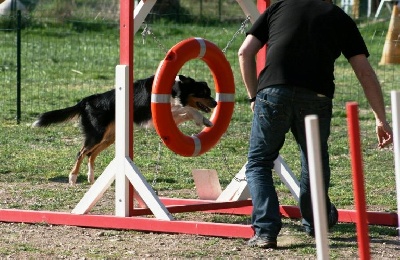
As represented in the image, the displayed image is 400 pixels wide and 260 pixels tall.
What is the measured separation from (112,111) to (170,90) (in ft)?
6.46

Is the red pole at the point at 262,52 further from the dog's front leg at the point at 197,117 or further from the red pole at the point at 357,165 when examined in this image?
the red pole at the point at 357,165

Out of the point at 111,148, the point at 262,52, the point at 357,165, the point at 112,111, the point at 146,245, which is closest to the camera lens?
the point at 357,165

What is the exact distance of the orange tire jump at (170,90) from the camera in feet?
21.1

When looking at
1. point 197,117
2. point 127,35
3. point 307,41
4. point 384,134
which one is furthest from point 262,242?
point 197,117

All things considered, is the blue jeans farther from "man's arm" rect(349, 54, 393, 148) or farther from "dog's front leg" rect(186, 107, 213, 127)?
"dog's front leg" rect(186, 107, 213, 127)

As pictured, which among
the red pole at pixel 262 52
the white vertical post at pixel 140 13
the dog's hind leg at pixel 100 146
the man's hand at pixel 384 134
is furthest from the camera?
the dog's hind leg at pixel 100 146

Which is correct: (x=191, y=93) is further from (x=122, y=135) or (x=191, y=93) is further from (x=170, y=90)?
(x=122, y=135)

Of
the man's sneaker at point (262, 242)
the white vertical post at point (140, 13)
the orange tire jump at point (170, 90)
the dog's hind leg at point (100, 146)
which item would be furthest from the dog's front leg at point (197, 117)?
the man's sneaker at point (262, 242)

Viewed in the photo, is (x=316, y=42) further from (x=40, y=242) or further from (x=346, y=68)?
(x=346, y=68)

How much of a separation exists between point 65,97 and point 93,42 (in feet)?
15.7

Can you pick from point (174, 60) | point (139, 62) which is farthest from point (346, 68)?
point (174, 60)

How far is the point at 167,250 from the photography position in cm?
584

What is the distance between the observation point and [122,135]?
6434 millimetres

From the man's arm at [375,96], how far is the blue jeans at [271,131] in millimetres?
296
